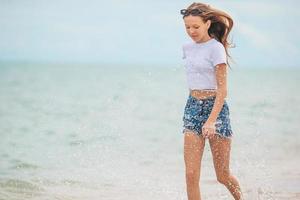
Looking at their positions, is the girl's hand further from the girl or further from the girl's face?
the girl's face

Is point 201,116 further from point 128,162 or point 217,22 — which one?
point 128,162

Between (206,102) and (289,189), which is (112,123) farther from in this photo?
(206,102)

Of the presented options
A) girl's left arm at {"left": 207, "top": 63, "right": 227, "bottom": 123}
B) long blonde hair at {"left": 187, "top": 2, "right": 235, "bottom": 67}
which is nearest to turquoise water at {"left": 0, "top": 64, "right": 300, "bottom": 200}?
long blonde hair at {"left": 187, "top": 2, "right": 235, "bottom": 67}

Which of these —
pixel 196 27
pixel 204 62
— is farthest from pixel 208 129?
pixel 196 27

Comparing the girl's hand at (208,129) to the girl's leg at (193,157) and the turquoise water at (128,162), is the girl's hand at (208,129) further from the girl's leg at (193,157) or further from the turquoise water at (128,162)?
the turquoise water at (128,162)

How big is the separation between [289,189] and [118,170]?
231 cm

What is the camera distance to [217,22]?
210 inches

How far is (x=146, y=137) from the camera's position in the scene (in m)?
13.7

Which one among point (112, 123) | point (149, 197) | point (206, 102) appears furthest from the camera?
point (112, 123)

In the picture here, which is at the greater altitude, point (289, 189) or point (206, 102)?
point (206, 102)

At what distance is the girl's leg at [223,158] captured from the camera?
17.5 feet

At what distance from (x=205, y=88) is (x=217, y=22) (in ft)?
1.63

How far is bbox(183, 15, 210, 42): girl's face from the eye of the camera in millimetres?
5242

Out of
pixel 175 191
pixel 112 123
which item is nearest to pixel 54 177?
pixel 175 191
